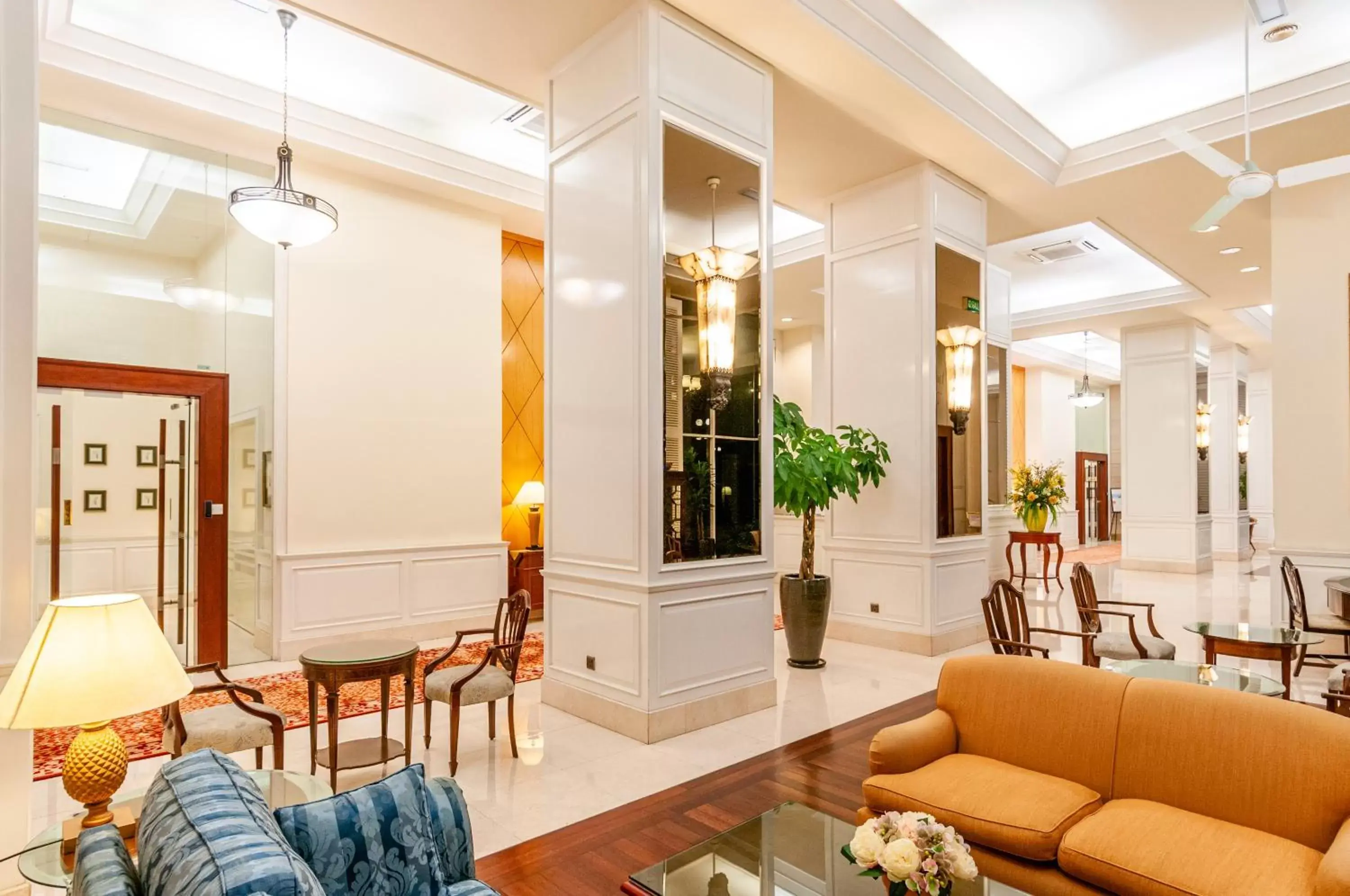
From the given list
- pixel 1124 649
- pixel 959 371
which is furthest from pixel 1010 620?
pixel 959 371

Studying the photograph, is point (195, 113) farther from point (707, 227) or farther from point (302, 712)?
point (302, 712)

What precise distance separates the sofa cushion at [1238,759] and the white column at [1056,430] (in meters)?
14.6

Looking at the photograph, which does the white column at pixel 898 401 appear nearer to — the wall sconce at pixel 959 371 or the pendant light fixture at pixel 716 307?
the wall sconce at pixel 959 371

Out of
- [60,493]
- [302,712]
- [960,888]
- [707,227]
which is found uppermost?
[707,227]

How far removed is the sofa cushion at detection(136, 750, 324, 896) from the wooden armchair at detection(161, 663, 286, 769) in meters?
1.64

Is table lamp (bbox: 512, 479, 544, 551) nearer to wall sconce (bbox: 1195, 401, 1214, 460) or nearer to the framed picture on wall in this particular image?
the framed picture on wall

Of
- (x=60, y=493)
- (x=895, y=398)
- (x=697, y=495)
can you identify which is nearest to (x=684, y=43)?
(x=697, y=495)

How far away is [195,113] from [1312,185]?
8371mm

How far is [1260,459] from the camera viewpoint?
1709 centimetres

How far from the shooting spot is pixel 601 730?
4.47 metres

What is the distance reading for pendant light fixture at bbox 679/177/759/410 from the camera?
4613mm

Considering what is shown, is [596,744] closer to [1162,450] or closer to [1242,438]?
[1162,450]

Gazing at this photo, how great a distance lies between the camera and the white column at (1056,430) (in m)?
16.4

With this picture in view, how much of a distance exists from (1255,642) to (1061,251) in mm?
6232
